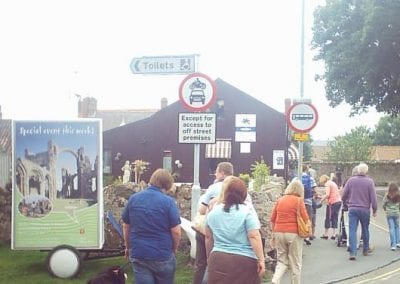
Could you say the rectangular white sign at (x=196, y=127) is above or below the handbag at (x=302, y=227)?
above

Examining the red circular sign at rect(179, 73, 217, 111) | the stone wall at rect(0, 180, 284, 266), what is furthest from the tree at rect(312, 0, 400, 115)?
the red circular sign at rect(179, 73, 217, 111)

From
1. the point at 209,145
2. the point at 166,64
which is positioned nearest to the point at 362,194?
the point at 166,64

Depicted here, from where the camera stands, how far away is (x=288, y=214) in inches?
362

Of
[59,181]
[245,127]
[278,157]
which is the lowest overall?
[278,157]

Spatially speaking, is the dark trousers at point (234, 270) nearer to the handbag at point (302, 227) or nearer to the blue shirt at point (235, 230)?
the blue shirt at point (235, 230)

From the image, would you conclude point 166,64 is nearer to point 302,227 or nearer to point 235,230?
point 302,227

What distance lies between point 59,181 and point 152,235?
365cm

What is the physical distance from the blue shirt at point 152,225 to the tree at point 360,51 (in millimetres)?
32088

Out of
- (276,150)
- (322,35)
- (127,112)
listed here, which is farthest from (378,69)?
(127,112)

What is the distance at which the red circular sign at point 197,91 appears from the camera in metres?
9.25

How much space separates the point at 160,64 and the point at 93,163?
6.05 ft

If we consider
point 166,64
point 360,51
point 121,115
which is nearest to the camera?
point 166,64

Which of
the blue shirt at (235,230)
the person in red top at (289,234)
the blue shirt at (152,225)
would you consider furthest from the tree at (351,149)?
the blue shirt at (235,230)

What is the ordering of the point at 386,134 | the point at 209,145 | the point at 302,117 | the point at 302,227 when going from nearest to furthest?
the point at 302,227 → the point at 302,117 → the point at 209,145 → the point at 386,134
